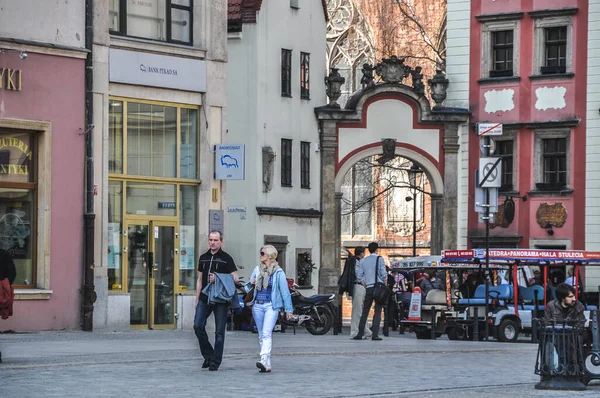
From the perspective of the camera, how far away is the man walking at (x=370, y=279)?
32906 mm

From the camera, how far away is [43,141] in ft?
103

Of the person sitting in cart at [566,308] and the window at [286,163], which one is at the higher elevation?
the window at [286,163]

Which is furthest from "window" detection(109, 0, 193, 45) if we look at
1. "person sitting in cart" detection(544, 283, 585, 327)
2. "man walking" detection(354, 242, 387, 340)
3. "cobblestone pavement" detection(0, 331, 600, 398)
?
"person sitting in cart" detection(544, 283, 585, 327)

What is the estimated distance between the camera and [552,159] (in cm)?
5306

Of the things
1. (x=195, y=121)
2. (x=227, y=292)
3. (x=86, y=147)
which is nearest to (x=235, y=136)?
(x=195, y=121)

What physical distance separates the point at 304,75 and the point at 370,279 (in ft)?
72.0

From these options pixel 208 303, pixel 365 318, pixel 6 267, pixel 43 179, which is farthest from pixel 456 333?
pixel 6 267

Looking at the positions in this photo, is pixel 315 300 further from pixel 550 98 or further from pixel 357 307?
pixel 550 98

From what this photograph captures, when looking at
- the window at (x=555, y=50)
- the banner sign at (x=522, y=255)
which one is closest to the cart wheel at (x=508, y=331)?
the banner sign at (x=522, y=255)

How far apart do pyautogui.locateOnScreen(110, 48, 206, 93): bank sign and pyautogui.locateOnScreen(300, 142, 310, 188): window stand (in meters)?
18.5

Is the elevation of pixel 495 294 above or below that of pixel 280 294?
below

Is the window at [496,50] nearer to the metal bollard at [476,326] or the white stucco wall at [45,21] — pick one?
the metal bollard at [476,326]

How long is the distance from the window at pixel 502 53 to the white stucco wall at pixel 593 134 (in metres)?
2.79

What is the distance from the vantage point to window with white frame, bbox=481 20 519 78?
53622mm
